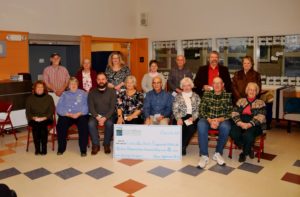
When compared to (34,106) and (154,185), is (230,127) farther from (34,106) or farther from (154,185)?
(34,106)

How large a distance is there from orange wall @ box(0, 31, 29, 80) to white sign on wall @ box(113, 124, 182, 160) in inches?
116

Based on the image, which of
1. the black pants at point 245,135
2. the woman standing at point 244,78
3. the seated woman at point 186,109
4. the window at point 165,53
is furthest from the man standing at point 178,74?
the window at point 165,53

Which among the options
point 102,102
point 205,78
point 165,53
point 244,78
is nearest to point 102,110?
point 102,102

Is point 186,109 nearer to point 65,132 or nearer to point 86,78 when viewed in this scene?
point 65,132

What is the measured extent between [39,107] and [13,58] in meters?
1.92

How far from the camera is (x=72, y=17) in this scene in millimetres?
6574

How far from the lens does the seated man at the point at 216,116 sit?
375 centimetres

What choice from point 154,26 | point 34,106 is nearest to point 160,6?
point 154,26

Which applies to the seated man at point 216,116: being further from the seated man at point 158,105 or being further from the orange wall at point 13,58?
the orange wall at point 13,58

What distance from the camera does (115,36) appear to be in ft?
25.0

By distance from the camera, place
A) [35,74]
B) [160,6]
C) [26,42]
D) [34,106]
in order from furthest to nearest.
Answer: [35,74]
[160,6]
[26,42]
[34,106]

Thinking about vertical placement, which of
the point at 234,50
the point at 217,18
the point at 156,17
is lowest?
the point at 234,50

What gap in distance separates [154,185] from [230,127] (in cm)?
132

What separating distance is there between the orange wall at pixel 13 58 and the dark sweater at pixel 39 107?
1642mm
